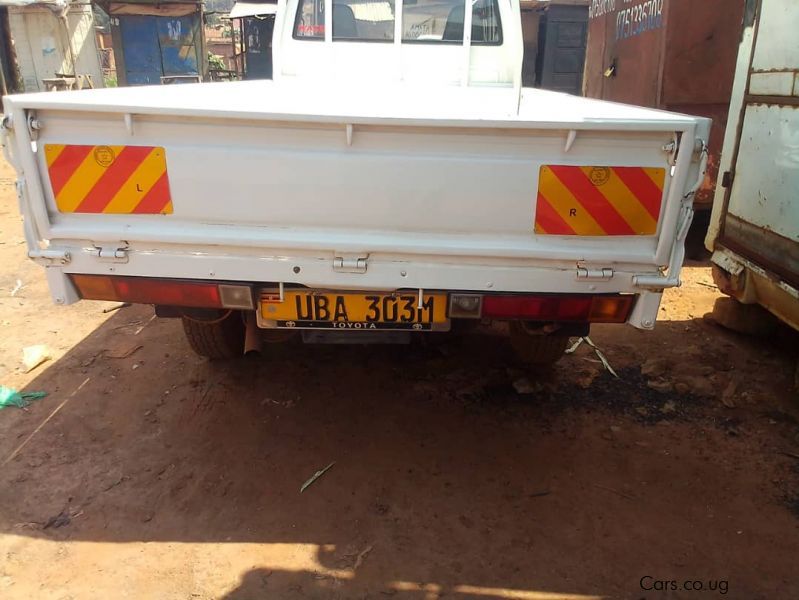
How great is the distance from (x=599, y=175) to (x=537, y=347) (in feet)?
4.55

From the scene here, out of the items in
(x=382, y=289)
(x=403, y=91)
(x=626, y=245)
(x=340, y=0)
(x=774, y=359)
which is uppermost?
(x=340, y=0)

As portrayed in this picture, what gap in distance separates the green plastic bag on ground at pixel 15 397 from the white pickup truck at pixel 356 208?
4.17 feet

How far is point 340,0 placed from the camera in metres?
4.04

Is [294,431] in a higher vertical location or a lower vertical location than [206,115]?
lower

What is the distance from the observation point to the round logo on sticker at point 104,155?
2.25 m

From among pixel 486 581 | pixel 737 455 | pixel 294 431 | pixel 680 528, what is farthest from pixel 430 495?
pixel 737 455

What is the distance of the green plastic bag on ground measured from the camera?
10.9 feet

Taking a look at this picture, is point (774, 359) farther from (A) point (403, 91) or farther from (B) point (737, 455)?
(A) point (403, 91)

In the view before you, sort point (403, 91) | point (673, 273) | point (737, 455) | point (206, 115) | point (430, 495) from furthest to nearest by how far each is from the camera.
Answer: point (403, 91) → point (737, 455) → point (430, 495) → point (673, 273) → point (206, 115)

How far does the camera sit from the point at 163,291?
246 cm

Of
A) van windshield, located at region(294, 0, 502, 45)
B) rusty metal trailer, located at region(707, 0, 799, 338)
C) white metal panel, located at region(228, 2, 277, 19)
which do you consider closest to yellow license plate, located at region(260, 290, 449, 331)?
rusty metal trailer, located at region(707, 0, 799, 338)

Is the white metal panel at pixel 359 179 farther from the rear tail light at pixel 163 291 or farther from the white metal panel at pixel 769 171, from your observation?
the white metal panel at pixel 769 171

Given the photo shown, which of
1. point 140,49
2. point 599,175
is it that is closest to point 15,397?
point 599,175

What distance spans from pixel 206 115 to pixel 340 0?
7.55ft
